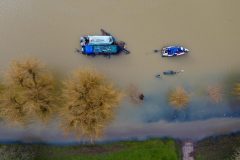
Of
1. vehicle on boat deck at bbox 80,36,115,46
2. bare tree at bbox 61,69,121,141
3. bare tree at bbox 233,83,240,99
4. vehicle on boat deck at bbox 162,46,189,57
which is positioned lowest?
bare tree at bbox 61,69,121,141

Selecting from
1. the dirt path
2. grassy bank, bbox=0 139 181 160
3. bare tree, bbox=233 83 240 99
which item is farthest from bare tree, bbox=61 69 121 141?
bare tree, bbox=233 83 240 99

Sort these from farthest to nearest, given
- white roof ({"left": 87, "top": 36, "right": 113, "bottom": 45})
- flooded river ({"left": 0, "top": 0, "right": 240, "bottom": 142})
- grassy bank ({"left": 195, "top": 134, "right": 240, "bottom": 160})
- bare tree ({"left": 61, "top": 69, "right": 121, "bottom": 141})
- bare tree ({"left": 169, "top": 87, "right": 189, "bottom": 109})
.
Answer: flooded river ({"left": 0, "top": 0, "right": 240, "bottom": 142}), white roof ({"left": 87, "top": 36, "right": 113, "bottom": 45}), grassy bank ({"left": 195, "top": 134, "right": 240, "bottom": 160}), bare tree ({"left": 169, "top": 87, "right": 189, "bottom": 109}), bare tree ({"left": 61, "top": 69, "right": 121, "bottom": 141})

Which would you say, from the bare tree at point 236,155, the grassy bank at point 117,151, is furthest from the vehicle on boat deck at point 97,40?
the bare tree at point 236,155

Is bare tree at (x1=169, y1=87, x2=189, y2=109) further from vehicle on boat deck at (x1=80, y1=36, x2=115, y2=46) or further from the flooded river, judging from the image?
vehicle on boat deck at (x1=80, y1=36, x2=115, y2=46)

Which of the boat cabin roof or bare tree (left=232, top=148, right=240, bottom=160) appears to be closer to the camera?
bare tree (left=232, top=148, right=240, bottom=160)

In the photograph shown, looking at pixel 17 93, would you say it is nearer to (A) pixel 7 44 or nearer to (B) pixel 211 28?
(A) pixel 7 44

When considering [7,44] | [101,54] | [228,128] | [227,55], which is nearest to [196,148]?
[228,128]

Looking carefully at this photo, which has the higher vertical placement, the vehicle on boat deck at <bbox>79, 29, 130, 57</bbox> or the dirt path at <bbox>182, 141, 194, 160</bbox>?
the vehicle on boat deck at <bbox>79, 29, 130, 57</bbox>

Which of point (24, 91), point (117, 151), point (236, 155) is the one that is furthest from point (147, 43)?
point (236, 155)
